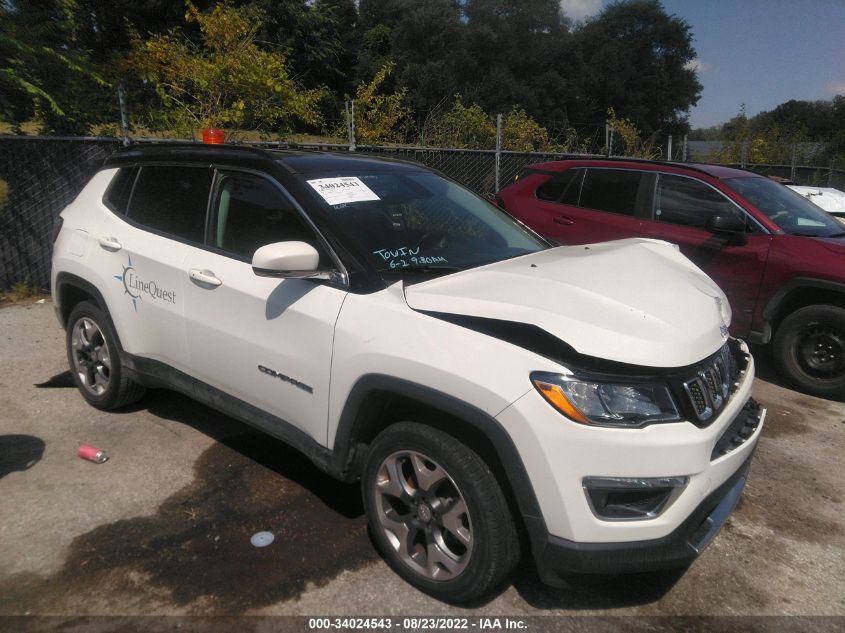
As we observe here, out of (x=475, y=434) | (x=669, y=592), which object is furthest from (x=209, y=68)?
(x=669, y=592)

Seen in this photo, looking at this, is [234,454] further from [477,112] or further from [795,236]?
[477,112]

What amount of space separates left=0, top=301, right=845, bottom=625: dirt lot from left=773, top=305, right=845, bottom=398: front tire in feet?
2.27

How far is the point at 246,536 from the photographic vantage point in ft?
9.87

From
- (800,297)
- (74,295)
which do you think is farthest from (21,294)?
(800,297)

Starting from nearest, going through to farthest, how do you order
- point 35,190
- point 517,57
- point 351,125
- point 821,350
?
point 821,350 → point 35,190 → point 351,125 → point 517,57

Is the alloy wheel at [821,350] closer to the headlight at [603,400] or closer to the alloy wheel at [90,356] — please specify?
the headlight at [603,400]

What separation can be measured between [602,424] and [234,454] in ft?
7.98

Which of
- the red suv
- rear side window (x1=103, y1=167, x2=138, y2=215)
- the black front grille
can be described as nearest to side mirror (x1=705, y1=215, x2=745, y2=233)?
the red suv

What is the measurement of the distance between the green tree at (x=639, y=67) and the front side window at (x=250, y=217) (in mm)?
52649

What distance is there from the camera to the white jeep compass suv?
2186 millimetres

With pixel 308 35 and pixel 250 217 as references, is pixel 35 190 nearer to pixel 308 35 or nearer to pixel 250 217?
pixel 250 217

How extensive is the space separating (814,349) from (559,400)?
12.7ft

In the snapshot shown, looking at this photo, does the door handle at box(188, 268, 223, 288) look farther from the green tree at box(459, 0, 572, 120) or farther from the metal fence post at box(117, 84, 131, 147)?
the green tree at box(459, 0, 572, 120)

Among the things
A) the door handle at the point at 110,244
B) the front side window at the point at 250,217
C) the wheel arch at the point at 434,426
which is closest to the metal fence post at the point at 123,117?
the door handle at the point at 110,244
